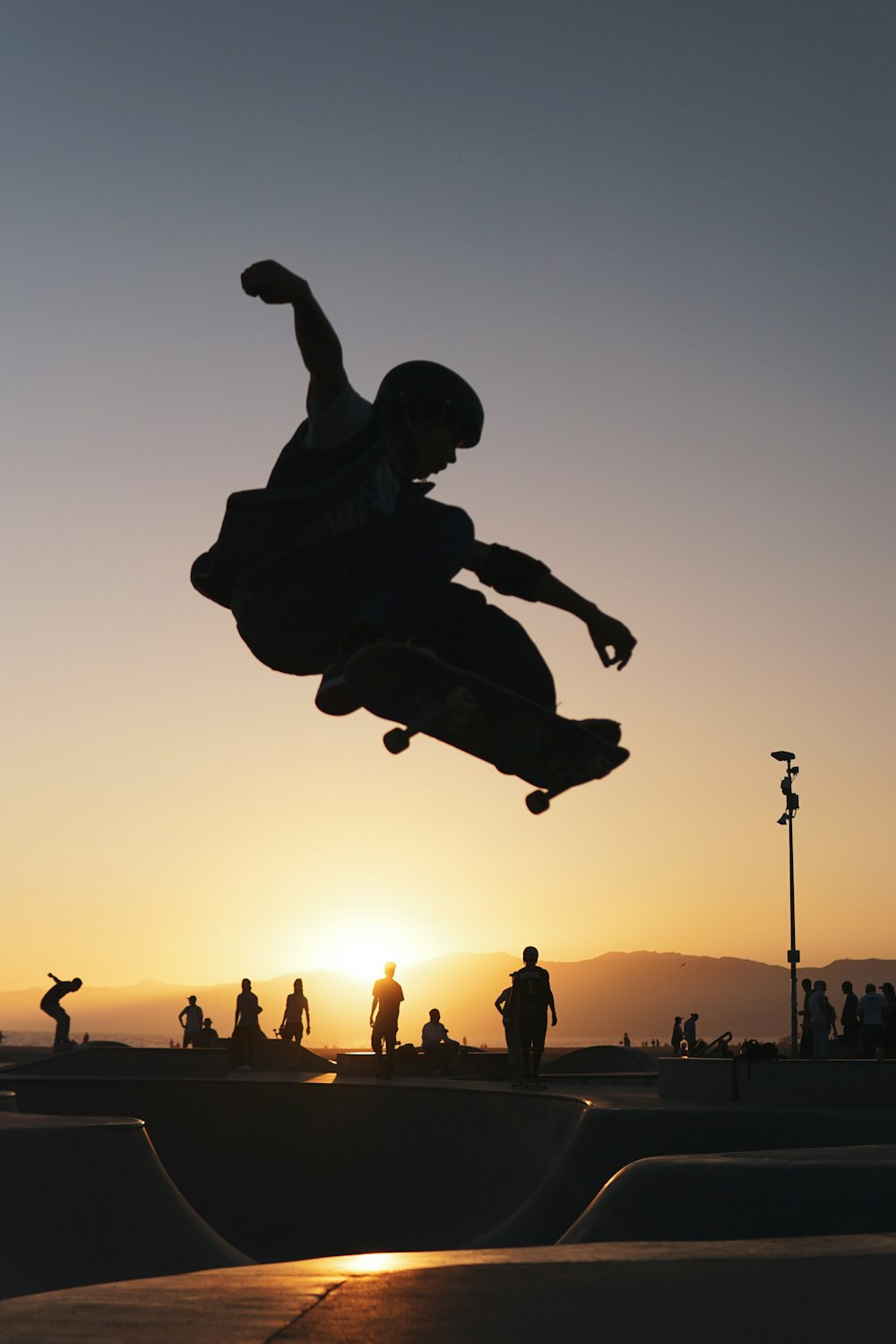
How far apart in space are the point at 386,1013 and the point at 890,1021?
7.28 m

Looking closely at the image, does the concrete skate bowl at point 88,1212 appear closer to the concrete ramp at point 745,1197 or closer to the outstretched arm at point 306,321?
the concrete ramp at point 745,1197

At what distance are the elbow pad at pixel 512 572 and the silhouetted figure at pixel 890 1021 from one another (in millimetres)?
15184

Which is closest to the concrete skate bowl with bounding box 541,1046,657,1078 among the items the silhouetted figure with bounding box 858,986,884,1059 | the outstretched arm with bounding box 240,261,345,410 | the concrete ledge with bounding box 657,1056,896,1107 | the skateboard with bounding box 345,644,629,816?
the silhouetted figure with bounding box 858,986,884,1059

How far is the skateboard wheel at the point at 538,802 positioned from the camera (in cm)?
607

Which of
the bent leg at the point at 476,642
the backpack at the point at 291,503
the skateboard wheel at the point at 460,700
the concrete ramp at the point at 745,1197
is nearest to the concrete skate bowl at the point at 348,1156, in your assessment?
the concrete ramp at the point at 745,1197

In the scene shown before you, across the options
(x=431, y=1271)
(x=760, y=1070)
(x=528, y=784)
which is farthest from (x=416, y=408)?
(x=760, y=1070)

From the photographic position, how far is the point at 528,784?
6.11 metres

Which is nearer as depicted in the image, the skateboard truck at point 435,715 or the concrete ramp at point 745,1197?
the skateboard truck at point 435,715

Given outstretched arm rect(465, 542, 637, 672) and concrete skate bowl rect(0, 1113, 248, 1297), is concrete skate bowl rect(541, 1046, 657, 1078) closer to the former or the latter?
concrete skate bowl rect(0, 1113, 248, 1297)

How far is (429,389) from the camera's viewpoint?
5.27 metres

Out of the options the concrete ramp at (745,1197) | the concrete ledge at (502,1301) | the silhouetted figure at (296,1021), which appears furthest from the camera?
the silhouetted figure at (296,1021)

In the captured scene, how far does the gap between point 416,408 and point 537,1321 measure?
3316 mm

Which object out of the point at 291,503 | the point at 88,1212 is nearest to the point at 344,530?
the point at 291,503

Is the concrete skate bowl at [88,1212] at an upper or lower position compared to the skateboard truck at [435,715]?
lower
